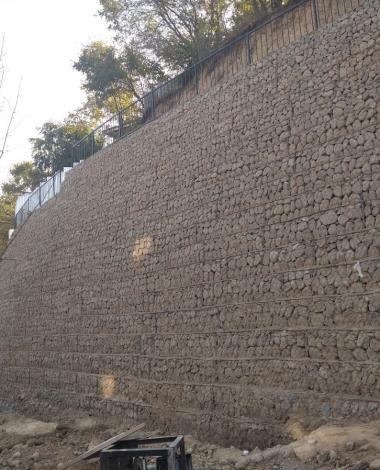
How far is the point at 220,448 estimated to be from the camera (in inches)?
339

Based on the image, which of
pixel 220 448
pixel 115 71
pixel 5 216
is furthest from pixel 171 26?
pixel 5 216

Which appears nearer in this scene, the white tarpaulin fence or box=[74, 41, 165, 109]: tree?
the white tarpaulin fence

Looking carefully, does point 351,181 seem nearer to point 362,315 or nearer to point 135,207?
point 362,315

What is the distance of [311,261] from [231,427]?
3.06 m

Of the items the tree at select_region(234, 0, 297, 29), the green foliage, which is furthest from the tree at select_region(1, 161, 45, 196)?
the tree at select_region(234, 0, 297, 29)

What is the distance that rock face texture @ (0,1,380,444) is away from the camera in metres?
7.58

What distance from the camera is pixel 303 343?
25.9 feet

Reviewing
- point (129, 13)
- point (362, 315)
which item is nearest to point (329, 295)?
point (362, 315)

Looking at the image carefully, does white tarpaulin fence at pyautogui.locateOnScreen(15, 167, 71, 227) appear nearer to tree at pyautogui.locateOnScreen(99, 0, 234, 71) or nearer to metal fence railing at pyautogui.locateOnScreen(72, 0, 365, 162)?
metal fence railing at pyautogui.locateOnScreen(72, 0, 365, 162)

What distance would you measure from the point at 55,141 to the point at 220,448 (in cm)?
2219

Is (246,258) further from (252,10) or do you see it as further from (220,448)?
(252,10)

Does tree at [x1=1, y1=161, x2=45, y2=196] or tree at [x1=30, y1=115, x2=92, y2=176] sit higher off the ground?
tree at [x1=1, y1=161, x2=45, y2=196]

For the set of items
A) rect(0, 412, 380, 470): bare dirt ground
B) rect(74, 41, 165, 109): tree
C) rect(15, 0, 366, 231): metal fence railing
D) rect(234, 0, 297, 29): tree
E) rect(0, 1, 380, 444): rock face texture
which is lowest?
rect(0, 412, 380, 470): bare dirt ground

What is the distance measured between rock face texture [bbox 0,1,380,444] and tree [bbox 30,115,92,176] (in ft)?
43.9
